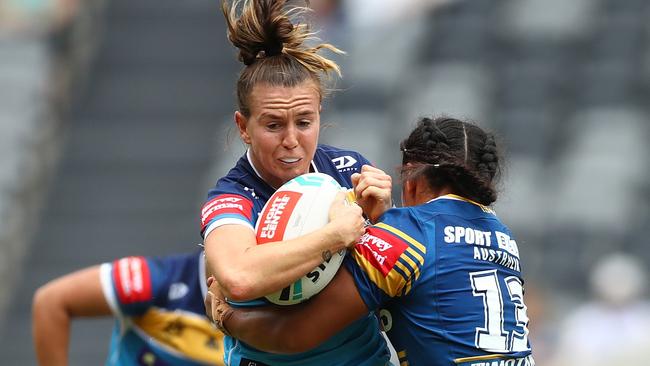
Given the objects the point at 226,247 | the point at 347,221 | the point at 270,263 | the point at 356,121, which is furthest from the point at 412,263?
the point at 356,121

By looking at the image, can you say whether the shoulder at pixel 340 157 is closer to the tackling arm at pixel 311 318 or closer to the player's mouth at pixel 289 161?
the player's mouth at pixel 289 161

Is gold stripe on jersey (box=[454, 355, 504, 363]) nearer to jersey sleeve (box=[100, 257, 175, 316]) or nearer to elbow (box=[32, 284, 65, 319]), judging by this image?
jersey sleeve (box=[100, 257, 175, 316])

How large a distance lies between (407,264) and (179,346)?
2162 millimetres

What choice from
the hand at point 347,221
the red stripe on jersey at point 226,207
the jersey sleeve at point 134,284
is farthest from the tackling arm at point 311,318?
the jersey sleeve at point 134,284

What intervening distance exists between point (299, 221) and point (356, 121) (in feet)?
25.7

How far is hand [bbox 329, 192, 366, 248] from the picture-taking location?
3975mm

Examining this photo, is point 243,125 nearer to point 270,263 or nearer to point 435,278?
point 270,263

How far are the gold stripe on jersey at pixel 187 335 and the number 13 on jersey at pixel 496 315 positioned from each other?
202 centimetres

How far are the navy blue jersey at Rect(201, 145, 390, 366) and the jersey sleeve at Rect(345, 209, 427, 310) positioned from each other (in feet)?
0.93

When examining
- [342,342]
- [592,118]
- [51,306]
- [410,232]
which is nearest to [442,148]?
[410,232]

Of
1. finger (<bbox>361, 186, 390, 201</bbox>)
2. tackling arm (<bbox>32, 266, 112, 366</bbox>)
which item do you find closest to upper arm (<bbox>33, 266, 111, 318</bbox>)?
tackling arm (<bbox>32, 266, 112, 366</bbox>)

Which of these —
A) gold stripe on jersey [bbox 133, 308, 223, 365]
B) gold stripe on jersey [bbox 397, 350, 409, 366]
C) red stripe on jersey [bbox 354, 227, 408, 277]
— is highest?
red stripe on jersey [bbox 354, 227, 408, 277]

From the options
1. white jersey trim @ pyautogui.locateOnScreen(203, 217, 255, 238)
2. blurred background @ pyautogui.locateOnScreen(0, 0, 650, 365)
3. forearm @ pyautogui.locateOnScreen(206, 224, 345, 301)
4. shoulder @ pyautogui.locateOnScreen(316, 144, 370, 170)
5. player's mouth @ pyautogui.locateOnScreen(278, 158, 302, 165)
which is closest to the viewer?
forearm @ pyautogui.locateOnScreen(206, 224, 345, 301)

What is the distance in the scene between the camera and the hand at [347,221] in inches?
156
